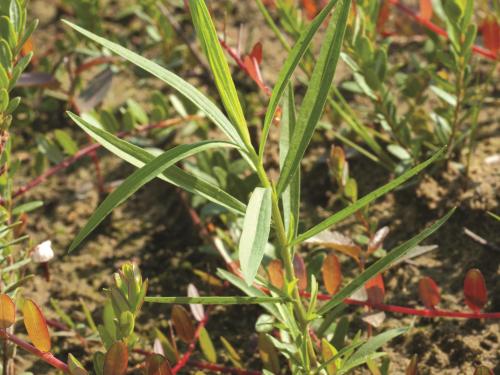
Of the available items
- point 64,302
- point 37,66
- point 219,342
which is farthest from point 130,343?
point 37,66

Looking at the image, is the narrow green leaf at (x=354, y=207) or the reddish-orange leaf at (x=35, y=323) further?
the reddish-orange leaf at (x=35, y=323)

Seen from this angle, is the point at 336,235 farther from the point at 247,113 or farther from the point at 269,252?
the point at 247,113

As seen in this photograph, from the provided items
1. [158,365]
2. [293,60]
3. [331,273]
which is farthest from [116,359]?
[293,60]

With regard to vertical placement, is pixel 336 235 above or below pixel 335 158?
below

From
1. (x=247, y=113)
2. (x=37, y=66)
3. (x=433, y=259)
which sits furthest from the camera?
(x=37, y=66)

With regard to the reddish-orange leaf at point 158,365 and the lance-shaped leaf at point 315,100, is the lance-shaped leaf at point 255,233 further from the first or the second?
the reddish-orange leaf at point 158,365

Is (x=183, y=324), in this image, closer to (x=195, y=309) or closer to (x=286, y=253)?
(x=195, y=309)

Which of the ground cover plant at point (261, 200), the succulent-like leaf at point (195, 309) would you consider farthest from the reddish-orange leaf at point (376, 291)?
the succulent-like leaf at point (195, 309)
